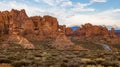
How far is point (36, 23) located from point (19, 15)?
666 inches

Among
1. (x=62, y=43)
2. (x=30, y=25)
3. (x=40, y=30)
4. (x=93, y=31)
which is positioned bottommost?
(x=62, y=43)

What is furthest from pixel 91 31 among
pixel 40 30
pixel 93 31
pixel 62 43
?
pixel 62 43

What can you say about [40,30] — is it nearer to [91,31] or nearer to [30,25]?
[30,25]

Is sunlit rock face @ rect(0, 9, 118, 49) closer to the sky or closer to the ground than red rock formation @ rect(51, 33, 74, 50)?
closer to the sky

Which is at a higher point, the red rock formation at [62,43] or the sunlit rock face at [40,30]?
the sunlit rock face at [40,30]

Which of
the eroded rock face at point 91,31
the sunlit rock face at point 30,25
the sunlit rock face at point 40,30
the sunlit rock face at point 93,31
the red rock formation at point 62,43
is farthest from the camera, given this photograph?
the eroded rock face at point 91,31

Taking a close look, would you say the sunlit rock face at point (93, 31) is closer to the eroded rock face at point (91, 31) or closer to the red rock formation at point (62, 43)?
the eroded rock face at point (91, 31)

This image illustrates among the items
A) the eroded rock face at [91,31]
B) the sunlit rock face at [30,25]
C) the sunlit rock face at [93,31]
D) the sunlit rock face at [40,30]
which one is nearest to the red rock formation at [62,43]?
the sunlit rock face at [40,30]

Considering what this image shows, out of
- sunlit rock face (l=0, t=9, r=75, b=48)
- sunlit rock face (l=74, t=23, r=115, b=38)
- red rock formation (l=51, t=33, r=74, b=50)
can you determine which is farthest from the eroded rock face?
red rock formation (l=51, t=33, r=74, b=50)

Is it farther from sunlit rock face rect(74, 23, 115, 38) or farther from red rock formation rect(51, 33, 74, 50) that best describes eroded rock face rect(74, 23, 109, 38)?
red rock formation rect(51, 33, 74, 50)

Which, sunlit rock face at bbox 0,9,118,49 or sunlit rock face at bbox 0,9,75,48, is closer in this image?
sunlit rock face at bbox 0,9,118,49

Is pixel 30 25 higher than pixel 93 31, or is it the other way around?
pixel 30 25

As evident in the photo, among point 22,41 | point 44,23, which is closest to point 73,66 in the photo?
point 22,41

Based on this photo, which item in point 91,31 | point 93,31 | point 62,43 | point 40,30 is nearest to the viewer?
point 62,43
